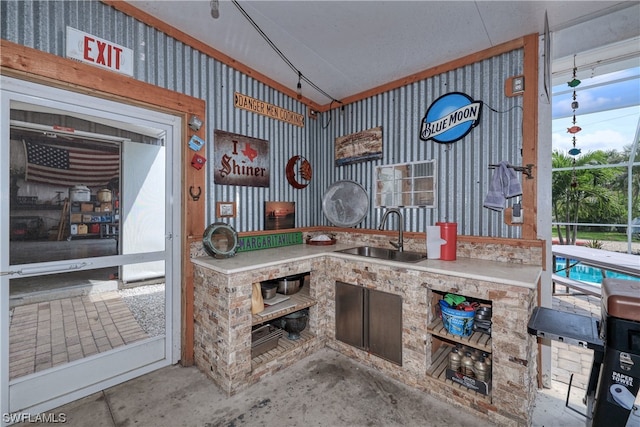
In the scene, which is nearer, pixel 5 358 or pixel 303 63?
pixel 5 358

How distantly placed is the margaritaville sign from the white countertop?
148 centimetres

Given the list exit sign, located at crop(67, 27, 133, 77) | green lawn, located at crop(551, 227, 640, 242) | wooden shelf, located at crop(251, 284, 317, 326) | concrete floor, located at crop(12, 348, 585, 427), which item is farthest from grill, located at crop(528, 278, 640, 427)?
green lawn, located at crop(551, 227, 640, 242)

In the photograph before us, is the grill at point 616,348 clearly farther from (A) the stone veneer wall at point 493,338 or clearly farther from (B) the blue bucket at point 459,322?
(B) the blue bucket at point 459,322

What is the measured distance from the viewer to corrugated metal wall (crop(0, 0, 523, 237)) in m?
1.68

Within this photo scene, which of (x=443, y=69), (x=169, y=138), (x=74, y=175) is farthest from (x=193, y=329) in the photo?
(x=443, y=69)

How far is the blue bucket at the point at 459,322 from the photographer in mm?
1808

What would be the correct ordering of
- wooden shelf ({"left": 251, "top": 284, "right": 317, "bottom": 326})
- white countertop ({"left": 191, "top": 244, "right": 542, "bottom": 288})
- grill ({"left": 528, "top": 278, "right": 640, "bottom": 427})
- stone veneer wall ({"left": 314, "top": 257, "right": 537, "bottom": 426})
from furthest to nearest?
wooden shelf ({"left": 251, "top": 284, "right": 317, "bottom": 326}) → white countertop ({"left": 191, "top": 244, "right": 542, "bottom": 288}) → stone veneer wall ({"left": 314, "top": 257, "right": 537, "bottom": 426}) → grill ({"left": 528, "top": 278, "right": 640, "bottom": 427})

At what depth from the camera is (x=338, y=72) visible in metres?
2.66

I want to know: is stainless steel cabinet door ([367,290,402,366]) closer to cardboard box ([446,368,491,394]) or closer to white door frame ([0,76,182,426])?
cardboard box ([446,368,491,394])

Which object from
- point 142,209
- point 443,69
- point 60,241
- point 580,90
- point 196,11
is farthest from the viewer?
point 580,90

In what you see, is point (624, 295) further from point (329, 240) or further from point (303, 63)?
point (303, 63)

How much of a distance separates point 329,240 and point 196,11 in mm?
2328

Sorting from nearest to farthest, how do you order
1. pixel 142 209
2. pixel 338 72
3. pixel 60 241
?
pixel 60 241 < pixel 142 209 < pixel 338 72

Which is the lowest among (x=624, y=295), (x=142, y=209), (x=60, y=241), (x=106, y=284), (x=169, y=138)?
(x=106, y=284)
